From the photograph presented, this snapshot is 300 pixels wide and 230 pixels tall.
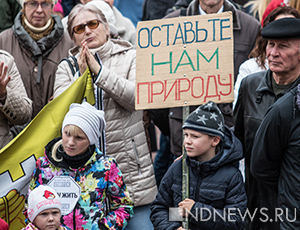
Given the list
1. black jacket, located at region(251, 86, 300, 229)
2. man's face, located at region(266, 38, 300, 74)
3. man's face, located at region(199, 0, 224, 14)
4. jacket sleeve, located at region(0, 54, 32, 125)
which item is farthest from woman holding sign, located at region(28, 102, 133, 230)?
Result: man's face, located at region(199, 0, 224, 14)

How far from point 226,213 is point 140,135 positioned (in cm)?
152

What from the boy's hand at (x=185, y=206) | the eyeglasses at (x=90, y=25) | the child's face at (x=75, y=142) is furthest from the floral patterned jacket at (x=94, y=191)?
the eyeglasses at (x=90, y=25)

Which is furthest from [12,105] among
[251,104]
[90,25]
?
[251,104]

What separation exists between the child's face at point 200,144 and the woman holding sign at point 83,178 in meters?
0.61

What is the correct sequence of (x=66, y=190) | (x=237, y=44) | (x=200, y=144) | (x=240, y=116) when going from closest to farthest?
(x=200, y=144)
(x=66, y=190)
(x=240, y=116)
(x=237, y=44)

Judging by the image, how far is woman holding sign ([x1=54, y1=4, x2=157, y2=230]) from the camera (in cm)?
538

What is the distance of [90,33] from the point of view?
5.64m

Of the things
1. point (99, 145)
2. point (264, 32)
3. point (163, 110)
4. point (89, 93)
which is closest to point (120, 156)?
point (99, 145)

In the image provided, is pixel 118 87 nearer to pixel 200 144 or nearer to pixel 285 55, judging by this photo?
pixel 200 144

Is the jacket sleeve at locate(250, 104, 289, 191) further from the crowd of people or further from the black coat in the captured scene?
the black coat

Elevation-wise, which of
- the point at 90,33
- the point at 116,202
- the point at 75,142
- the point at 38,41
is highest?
the point at 90,33

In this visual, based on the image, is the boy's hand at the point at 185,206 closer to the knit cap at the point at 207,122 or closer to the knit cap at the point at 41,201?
the knit cap at the point at 207,122

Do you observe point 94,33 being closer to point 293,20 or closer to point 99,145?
point 99,145

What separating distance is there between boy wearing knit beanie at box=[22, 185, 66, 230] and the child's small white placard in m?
0.20
